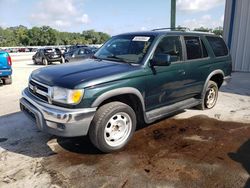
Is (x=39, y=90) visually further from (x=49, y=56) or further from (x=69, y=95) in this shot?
(x=49, y=56)

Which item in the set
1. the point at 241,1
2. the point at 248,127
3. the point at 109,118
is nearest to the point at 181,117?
the point at 248,127

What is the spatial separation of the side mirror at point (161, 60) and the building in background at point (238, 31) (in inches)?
385

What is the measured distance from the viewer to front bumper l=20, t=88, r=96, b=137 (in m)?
3.34

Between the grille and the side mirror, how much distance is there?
1746mm

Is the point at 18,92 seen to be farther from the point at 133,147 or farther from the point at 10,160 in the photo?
→ the point at 133,147

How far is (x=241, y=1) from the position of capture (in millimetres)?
11797

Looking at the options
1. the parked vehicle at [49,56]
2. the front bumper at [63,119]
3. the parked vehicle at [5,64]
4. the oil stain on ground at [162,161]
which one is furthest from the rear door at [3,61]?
the parked vehicle at [49,56]

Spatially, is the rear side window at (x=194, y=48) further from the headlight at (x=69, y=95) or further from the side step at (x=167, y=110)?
the headlight at (x=69, y=95)

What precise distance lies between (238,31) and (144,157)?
10.7m

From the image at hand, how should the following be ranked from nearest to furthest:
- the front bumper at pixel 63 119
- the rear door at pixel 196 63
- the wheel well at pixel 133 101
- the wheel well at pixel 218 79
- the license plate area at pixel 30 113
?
1. the front bumper at pixel 63 119
2. the license plate area at pixel 30 113
3. the wheel well at pixel 133 101
4. the rear door at pixel 196 63
5. the wheel well at pixel 218 79

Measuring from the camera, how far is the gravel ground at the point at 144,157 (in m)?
3.16

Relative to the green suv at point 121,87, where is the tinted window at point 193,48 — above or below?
above

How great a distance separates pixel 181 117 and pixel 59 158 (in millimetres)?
2938

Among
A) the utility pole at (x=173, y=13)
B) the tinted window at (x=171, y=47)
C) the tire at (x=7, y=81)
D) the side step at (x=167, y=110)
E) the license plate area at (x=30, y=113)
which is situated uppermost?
the utility pole at (x=173, y=13)
